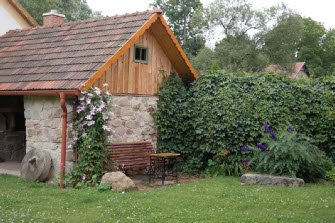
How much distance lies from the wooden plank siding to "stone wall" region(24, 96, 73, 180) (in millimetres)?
1157

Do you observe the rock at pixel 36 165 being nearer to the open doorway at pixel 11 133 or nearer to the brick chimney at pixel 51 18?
the open doorway at pixel 11 133

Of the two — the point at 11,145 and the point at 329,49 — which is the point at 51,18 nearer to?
the point at 11,145

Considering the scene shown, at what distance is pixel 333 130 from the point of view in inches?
382

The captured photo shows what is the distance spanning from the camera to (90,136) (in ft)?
27.1

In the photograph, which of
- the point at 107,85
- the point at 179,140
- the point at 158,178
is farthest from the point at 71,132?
the point at 179,140

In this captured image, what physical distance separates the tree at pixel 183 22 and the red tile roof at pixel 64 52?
1010 inches

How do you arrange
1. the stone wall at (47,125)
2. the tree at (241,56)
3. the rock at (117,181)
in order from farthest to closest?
the tree at (241,56), the stone wall at (47,125), the rock at (117,181)

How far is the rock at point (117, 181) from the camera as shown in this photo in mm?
7875

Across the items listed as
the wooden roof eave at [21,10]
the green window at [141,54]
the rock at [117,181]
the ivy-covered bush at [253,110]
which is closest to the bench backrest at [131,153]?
the rock at [117,181]

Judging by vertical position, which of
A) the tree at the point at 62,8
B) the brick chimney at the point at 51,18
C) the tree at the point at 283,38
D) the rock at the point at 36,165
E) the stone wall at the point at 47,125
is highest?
the tree at the point at 62,8

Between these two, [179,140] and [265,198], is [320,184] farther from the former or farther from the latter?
[179,140]

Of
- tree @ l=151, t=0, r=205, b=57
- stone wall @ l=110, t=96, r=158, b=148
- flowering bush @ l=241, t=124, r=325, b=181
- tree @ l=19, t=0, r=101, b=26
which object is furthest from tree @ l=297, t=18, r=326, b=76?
flowering bush @ l=241, t=124, r=325, b=181

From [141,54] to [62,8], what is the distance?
2344 centimetres

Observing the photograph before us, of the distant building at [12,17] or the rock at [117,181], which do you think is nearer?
the rock at [117,181]
